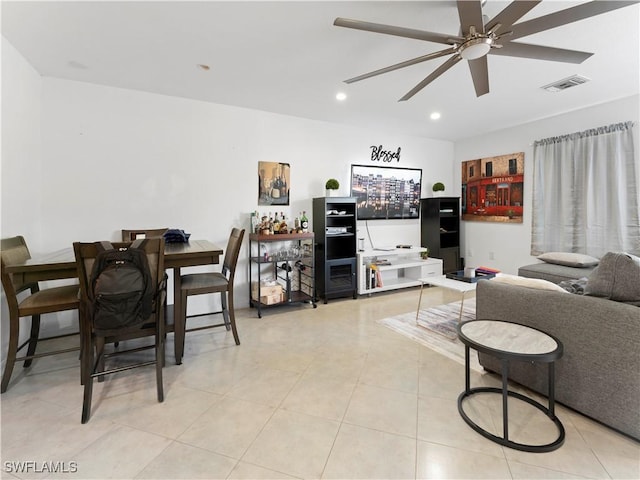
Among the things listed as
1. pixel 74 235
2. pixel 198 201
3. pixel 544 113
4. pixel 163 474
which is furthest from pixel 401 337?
pixel 544 113

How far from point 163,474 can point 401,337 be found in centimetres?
220

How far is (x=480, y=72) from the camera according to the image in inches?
88.7

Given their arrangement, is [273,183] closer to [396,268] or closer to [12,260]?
[396,268]

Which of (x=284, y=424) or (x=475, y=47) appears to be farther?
(x=475, y=47)

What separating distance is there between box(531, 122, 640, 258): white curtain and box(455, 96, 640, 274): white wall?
0.11m

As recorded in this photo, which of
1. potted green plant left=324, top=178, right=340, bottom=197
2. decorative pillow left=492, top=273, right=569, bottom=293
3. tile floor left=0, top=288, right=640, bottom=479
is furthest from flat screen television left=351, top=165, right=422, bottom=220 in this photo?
decorative pillow left=492, top=273, right=569, bottom=293

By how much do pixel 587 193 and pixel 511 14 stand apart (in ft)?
11.4

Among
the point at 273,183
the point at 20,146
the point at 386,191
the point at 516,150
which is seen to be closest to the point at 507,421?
the point at 273,183

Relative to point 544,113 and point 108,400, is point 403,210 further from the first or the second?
point 108,400

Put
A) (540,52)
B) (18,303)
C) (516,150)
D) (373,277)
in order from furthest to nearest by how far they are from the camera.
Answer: (516,150)
(373,277)
(18,303)
(540,52)

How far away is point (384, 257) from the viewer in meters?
5.00

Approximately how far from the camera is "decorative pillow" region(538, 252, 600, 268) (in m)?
3.65

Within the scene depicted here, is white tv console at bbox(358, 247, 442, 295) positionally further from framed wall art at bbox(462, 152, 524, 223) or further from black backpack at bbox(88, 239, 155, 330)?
black backpack at bbox(88, 239, 155, 330)

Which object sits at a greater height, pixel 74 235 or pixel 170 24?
pixel 170 24
